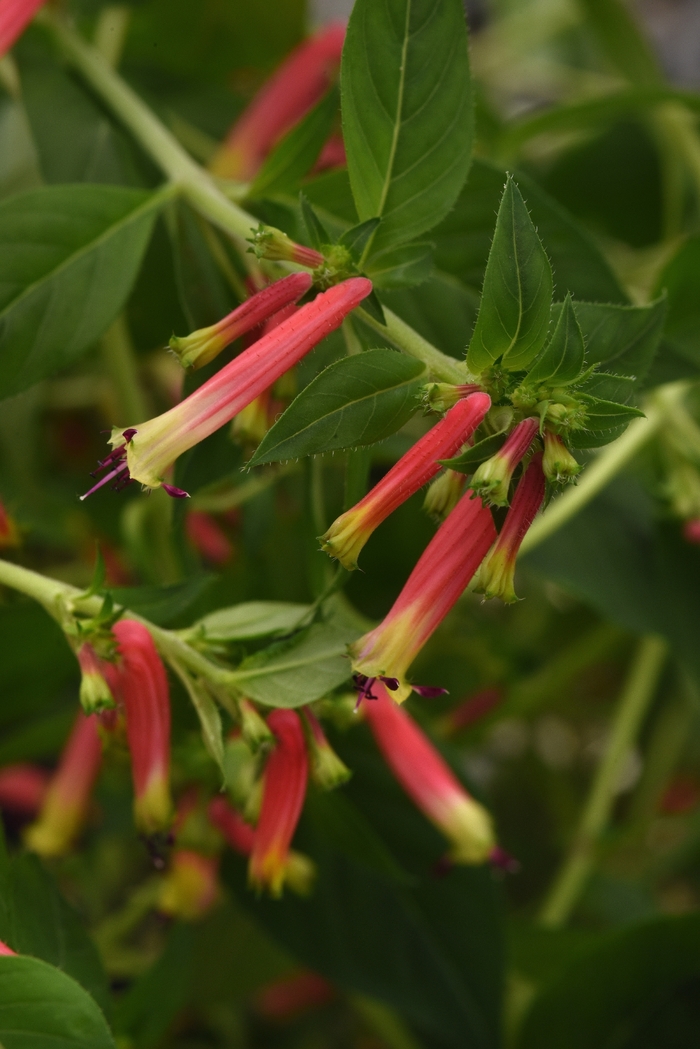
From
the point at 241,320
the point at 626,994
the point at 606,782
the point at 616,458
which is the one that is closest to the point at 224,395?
the point at 241,320

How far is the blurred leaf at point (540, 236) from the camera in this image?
0.40 metres

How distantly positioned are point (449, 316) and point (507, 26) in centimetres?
74

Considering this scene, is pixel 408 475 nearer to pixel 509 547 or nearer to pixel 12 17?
pixel 509 547

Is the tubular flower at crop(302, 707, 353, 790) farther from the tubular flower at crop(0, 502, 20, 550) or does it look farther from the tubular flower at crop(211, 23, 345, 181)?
the tubular flower at crop(211, 23, 345, 181)

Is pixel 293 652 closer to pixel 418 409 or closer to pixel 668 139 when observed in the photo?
pixel 418 409

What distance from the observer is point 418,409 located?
0.89 ft

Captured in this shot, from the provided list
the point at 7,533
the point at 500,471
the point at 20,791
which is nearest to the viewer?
the point at 500,471

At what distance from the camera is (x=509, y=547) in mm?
250

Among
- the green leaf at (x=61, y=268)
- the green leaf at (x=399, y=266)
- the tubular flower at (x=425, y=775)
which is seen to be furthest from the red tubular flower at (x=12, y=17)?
the tubular flower at (x=425, y=775)

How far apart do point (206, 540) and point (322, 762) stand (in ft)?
0.86

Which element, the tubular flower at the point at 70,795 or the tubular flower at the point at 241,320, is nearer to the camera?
the tubular flower at the point at 241,320

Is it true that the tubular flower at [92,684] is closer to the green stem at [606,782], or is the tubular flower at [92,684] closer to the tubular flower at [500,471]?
the tubular flower at [500,471]

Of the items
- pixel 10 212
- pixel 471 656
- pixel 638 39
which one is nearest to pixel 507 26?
pixel 638 39

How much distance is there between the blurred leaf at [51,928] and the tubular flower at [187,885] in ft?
0.38
